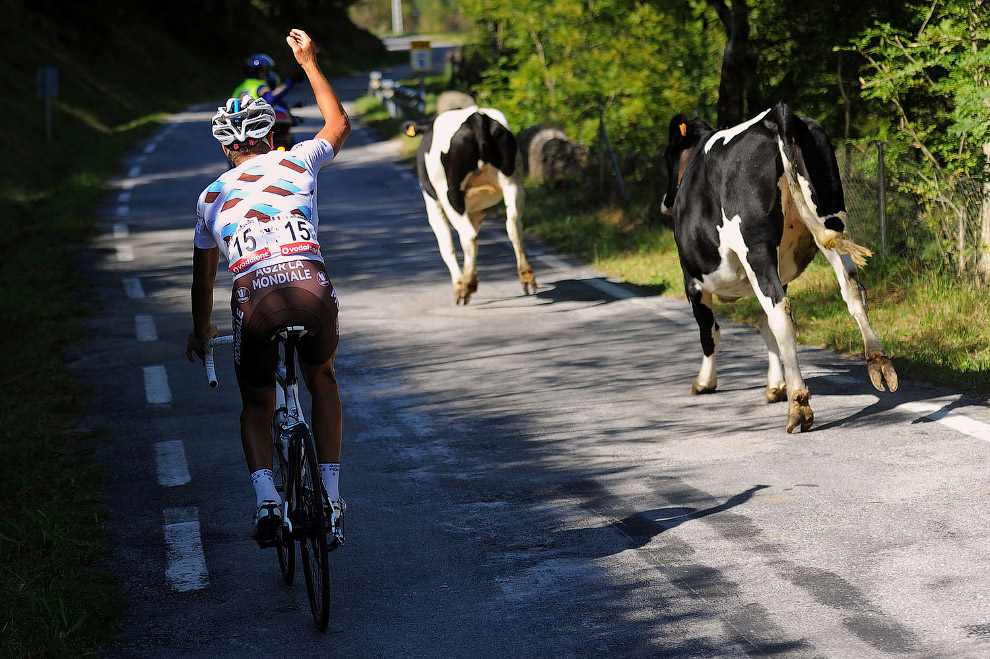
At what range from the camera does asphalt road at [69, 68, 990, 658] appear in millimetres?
4492

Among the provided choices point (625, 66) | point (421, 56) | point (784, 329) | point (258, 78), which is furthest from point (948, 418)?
point (421, 56)

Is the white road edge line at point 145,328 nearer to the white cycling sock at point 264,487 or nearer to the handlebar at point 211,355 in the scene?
the handlebar at point 211,355

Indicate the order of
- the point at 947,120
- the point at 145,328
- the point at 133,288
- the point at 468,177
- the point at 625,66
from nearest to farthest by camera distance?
the point at 145,328
the point at 468,177
the point at 947,120
the point at 133,288
the point at 625,66

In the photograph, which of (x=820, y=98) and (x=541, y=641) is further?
(x=820, y=98)

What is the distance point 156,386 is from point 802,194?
485 cm

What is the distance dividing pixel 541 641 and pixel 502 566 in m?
0.78

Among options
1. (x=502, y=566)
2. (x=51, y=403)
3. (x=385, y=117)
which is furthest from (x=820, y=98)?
(x=385, y=117)

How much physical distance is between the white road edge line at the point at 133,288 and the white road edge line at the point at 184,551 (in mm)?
6757

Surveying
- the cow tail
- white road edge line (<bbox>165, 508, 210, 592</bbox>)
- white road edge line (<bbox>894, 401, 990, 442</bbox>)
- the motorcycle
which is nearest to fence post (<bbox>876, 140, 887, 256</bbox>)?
white road edge line (<bbox>894, 401, 990, 442</bbox>)

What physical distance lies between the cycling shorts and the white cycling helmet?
63cm

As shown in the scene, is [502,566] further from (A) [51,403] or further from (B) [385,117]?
(B) [385,117]

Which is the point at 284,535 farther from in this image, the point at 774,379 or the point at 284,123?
the point at 284,123

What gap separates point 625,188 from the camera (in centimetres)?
1661

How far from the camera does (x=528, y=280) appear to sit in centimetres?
1163
